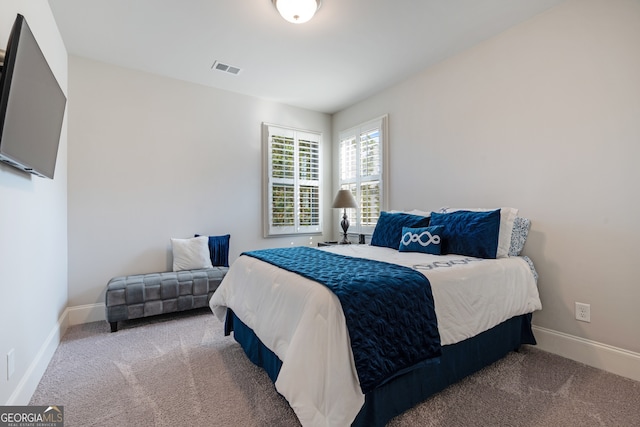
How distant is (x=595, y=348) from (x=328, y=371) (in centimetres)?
220

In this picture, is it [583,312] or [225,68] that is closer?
[583,312]

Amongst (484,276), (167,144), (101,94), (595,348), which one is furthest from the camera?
Result: (167,144)

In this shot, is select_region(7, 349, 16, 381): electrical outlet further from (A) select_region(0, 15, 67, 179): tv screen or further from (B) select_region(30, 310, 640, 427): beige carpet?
(A) select_region(0, 15, 67, 179): tv screen

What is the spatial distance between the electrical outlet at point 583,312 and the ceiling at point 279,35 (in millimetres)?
2370

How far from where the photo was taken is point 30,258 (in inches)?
72.4

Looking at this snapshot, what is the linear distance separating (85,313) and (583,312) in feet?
15.0

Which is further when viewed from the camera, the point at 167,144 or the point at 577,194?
the point at 167,144

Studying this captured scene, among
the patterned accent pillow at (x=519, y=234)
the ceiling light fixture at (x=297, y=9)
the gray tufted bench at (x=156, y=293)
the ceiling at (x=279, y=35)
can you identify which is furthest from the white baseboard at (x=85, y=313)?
the patterned accent pillow at (x=519, y=234)

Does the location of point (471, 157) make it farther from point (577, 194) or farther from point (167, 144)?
point (167, 144)

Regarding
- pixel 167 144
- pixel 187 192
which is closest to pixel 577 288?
pixel 187 192

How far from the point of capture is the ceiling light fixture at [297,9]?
6.96 ft

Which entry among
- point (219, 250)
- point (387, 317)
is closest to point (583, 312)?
point (387, 317)

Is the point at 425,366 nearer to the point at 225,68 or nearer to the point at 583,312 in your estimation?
the point at 583,312

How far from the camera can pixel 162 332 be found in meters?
2.73
